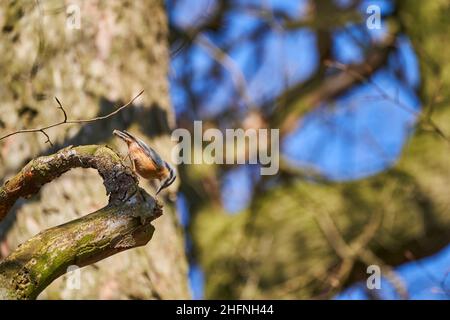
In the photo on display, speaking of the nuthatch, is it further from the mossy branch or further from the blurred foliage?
the blurred foliage

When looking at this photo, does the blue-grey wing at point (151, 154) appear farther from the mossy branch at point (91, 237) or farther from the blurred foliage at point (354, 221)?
the blurred foliage at point (354, 221)

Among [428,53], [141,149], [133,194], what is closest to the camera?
[133,194]

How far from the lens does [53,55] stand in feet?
6.95

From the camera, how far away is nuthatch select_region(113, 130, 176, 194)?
4.58 feet

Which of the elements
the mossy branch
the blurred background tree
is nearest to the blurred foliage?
the blurred background tree

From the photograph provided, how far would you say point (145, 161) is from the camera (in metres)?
1.40

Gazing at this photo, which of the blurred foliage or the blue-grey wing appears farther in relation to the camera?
the blurred foliage

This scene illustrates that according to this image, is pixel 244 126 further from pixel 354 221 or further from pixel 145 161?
pixel 145 161

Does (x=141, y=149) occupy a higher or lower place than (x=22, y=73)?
lower

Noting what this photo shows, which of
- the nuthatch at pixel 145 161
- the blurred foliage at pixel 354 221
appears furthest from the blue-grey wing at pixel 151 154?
the blurred foliage at pixel 354 221

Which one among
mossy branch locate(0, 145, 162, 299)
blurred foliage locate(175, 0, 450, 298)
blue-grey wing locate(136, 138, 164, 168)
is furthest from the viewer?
blurred foliage locate(175, 0, 450, 298)

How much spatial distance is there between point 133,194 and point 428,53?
207 centimetres
